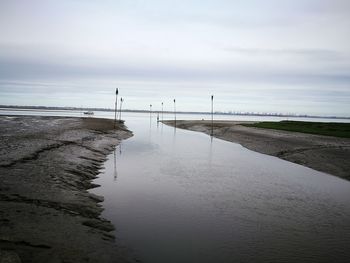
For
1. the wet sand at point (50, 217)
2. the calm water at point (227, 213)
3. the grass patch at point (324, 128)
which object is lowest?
the calm water at point (227, 213)

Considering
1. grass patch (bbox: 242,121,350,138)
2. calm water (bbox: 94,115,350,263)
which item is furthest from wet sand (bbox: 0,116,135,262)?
grass patch (bbox: 242,121,350,138)

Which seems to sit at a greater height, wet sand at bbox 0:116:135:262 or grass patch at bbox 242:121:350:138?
grass patch at bbox 242:121:350:138

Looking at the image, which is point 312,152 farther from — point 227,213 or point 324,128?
point 324,128

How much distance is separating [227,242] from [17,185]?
7854 mm

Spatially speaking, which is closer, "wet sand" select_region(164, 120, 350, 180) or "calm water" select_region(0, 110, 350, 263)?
"calm water" select_region(0, 110, 350, 263)

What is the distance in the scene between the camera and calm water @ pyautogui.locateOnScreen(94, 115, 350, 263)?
909 cm

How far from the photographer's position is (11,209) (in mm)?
9641

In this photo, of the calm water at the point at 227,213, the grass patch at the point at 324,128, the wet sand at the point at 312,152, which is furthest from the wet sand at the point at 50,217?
the grass patch at the point at 324,128

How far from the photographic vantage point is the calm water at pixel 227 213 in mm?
9086

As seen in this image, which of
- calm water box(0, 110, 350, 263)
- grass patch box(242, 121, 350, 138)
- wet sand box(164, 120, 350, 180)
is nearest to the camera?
calm water box(0, 110, 350, 263)

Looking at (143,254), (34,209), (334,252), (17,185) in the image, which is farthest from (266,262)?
(17,185)

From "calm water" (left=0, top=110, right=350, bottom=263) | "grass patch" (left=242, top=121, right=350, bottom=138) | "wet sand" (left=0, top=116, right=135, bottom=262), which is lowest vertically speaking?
"calm water" (left=0, top=110, right=350, bottom=263)

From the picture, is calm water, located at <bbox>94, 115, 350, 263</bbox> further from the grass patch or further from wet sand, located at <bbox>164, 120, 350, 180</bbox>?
the grass patch

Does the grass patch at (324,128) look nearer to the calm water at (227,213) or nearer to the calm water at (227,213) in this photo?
the calm water at (227,213)
